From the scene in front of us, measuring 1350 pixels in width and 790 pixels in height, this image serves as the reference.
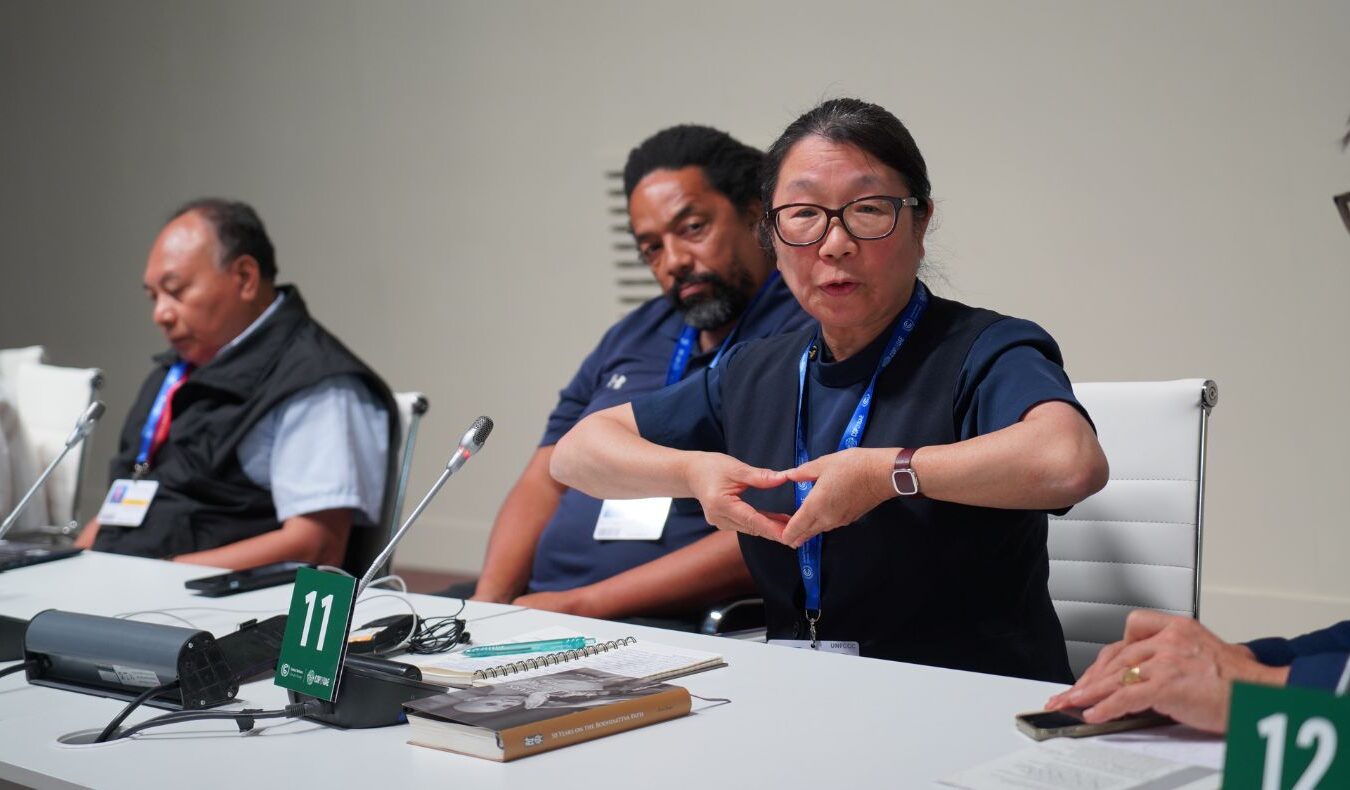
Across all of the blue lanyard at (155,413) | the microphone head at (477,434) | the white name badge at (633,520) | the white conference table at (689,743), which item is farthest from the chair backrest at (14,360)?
the microphone head at (477,434)

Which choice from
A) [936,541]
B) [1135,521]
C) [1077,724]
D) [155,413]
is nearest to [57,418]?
[155,413]

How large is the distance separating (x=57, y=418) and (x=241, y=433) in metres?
1.09

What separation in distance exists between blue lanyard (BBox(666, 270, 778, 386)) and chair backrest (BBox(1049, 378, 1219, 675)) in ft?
2.45

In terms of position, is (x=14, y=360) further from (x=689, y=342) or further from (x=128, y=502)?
(x=689, y=342)

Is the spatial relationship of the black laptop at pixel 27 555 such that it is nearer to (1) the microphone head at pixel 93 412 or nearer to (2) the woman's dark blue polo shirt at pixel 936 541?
(1) the microphone head at pixel 93 412

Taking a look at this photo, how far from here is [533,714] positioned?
1256 millimetres

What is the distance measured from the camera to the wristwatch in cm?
156

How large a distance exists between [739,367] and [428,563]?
3.90m

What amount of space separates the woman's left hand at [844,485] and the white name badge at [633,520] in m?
0.90

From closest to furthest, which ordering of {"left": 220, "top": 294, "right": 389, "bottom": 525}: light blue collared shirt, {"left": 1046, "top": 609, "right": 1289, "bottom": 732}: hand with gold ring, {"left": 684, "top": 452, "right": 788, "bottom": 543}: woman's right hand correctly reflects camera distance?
1. {"left": 1046, "top": 609, "right": 1289, "bottom": 732}: hand with gold ring
2. {"left": 684, "top": 452, "right": 788, "bottom": 543}: woman's right hand
3. {"left": 220, "top": 294, "right": 389, "bottom": 525}: light blue collared shirt

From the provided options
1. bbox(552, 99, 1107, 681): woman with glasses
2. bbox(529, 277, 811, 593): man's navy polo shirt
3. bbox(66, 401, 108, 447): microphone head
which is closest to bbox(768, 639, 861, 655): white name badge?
bbox(552, 99, 1107, 681): woman with glasses

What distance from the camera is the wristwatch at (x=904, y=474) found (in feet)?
5.12

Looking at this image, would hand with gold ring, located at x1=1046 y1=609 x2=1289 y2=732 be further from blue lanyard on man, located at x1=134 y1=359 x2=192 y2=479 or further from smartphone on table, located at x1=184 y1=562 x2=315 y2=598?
blue lanyard on man, located at x1=134 y1=359 x2=192 y2=479

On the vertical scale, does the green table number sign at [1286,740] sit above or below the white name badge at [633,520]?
above
